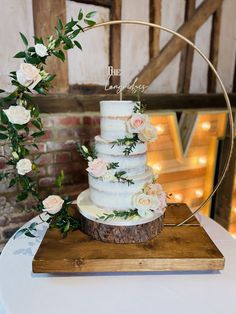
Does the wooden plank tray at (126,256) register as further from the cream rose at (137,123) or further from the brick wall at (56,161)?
the brick wall at (56,161)

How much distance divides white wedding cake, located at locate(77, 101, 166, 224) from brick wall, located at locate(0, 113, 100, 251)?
0.58 m

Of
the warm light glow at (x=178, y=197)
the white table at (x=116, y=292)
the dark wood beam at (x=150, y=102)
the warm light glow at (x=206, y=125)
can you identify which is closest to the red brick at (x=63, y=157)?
the dark wood beam at (x=150, y=102)

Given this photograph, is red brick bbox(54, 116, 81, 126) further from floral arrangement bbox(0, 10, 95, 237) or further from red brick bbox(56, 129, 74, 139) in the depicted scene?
floral arrangement bbox(0, 10, 95, 237)

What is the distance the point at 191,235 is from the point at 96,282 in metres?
0.41

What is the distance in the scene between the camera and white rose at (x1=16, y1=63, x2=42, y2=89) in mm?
955

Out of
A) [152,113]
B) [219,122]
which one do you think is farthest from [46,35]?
[219,122]

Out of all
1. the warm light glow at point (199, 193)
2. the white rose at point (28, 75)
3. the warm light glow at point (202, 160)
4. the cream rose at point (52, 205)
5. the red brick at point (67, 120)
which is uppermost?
the white rose at point (28, 75)

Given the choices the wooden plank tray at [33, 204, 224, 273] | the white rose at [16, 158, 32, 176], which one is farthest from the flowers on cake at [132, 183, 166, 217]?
the white rose at [16, 158, 32, 176]

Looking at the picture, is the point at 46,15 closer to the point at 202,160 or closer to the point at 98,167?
the point at 98,167

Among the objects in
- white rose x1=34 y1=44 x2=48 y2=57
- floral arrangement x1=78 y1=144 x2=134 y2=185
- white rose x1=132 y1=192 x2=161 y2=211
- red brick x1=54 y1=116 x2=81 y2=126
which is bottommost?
white rose x1=132 y1=192 x2=161 y2=211

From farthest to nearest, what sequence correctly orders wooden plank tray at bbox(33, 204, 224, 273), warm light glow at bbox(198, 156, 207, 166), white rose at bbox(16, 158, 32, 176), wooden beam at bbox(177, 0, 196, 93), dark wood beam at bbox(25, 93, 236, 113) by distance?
warm light glow at bbox(198, 156, 207, 166) → wooden beam at bbox(177, 0, 196, 93) → dark wood beam at bbox(25, 93, 236, 113) → white rose at bbox(16, 158, 32, 176) → wooden plank tray at bbox(33, 204, 224, 273)

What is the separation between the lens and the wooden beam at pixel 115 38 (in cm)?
159

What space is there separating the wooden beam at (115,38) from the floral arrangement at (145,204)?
865 mm

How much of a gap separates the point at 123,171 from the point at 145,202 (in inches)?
5.5
